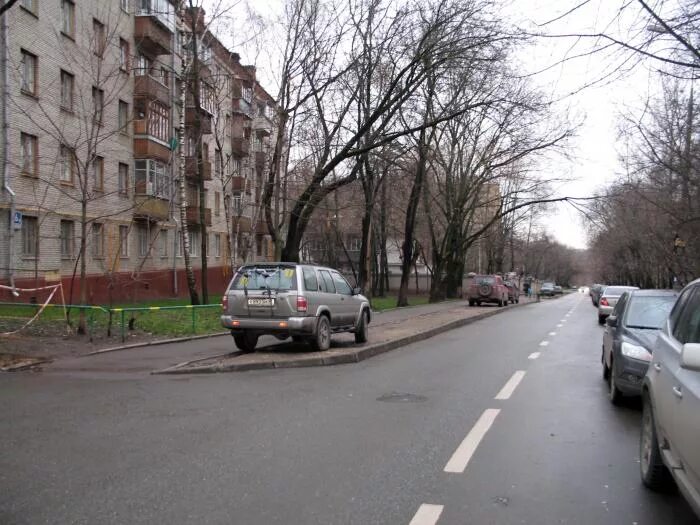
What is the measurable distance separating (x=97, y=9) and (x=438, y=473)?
2527cm

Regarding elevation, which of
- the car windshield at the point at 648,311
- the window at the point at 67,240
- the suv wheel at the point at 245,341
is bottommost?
the suv wheel at the point at 245,341

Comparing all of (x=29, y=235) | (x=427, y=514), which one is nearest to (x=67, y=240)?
(x=29, y=235)

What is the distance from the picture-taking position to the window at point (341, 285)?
13.8 meters

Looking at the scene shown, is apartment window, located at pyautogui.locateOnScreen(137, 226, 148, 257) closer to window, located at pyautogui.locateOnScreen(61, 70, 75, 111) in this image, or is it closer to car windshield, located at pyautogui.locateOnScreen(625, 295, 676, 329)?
window, located at pyautogui.locateOnScreen(61, 70, 75, 111)

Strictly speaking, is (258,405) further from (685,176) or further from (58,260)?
(58,260)

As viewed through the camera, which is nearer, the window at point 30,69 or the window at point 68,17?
the window at point 30,69

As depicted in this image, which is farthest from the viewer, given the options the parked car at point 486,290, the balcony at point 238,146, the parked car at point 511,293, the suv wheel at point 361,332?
the parked car at point 511,293

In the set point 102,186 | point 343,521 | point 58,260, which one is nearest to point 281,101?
point 102,186

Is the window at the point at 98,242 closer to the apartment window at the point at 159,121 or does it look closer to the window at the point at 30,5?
the apartment window at the point at 159,121

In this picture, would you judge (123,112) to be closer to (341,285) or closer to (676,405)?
(341,285)

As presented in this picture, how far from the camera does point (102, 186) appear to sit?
84.2 feet

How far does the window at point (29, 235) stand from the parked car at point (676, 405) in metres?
21.5

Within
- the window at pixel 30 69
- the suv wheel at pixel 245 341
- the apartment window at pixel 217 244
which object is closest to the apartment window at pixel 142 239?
the window at pixel 30 69

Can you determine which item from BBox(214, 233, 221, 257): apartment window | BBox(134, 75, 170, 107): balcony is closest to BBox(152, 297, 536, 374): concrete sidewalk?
BBox(134, 75, 170, 107): balcony
